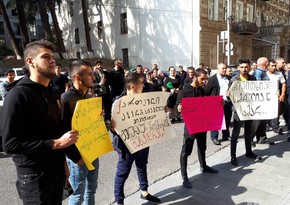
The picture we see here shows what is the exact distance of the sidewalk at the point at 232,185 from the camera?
11.2 ft

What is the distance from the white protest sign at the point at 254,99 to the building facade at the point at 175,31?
38.7ft

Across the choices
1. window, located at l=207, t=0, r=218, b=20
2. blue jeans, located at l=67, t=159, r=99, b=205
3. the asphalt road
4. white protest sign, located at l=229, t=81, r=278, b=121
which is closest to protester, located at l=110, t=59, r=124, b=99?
the asphalt road

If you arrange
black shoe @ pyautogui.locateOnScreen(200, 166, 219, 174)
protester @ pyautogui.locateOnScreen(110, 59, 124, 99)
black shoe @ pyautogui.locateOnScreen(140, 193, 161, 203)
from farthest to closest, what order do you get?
protester @ pyautogui.locateOnScreen(110, 59, 124, 99), black shoe @ pyautogui.locateOnScreen(200, 166, 219, 174), black shoe @ pyautogui.locateOnScreen(140, 193, 161, 203)

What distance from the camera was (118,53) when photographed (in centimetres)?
2630

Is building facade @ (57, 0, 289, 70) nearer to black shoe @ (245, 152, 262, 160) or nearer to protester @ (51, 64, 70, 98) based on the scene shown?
protester @ (51, 64, 70, 98)

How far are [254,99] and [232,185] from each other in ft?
5.61

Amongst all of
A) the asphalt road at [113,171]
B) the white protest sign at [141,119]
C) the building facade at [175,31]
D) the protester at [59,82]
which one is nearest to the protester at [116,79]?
the protester at [59,82]

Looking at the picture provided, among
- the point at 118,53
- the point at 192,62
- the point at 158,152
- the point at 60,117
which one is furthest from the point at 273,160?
the point at 118,53

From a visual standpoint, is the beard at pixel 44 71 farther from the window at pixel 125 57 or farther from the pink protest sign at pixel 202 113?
the window at pixel 125 57

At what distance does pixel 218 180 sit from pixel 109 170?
1790mm

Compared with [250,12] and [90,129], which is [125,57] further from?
[90,129]

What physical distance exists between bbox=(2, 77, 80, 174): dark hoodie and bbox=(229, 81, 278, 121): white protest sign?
3.37 metres

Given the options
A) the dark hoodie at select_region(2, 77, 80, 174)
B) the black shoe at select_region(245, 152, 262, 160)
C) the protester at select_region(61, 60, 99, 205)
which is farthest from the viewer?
the black shoe at select_region(245, 152, 262, 160)

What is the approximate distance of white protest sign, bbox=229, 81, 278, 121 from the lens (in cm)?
460
